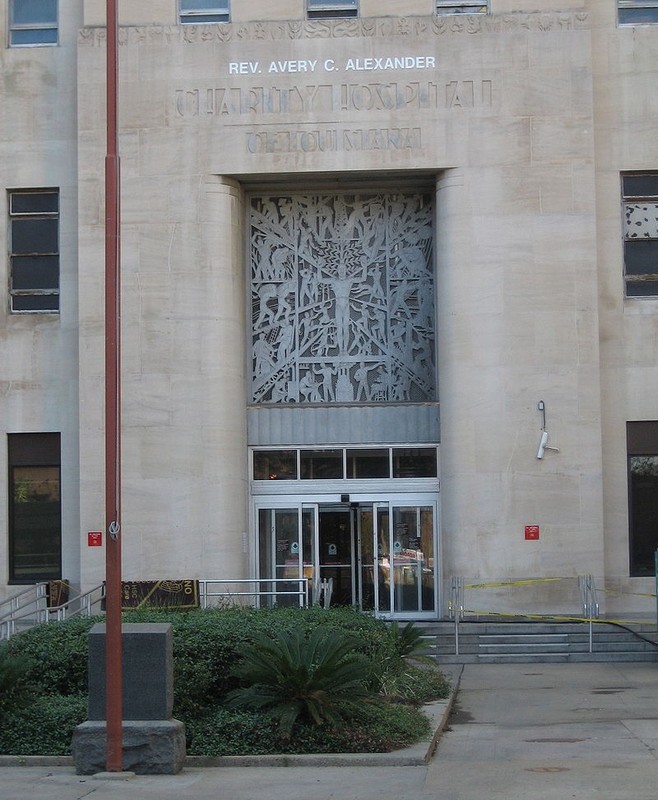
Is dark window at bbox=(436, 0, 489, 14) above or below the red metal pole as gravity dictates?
above

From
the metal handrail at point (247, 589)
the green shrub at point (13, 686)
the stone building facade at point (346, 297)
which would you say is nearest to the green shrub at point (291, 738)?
the green shrub at point (13, 686)

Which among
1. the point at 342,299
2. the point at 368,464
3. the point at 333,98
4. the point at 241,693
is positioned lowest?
the point at 241,693

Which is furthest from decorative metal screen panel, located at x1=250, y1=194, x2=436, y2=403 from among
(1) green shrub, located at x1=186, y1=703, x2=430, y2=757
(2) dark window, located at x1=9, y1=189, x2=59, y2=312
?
(1) green shrub, located at x1=186, y1=703, x2=430, y2=757

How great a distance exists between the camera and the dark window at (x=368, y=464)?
26875 mm

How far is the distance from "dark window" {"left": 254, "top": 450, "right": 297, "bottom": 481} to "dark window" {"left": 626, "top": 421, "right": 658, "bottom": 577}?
6.98m

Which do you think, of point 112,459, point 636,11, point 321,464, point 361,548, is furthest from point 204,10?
point 112,459

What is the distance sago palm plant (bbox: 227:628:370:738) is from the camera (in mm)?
13297

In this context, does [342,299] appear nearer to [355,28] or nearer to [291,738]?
[355,28]

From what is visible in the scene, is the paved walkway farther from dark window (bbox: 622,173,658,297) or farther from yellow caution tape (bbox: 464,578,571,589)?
dark window (bbox: 622,173,658,297)

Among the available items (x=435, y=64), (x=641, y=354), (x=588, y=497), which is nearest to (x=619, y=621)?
(x=588, y=497)

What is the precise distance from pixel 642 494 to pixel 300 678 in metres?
14.7

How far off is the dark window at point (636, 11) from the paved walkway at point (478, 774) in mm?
15618

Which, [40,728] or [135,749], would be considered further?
[40,728]

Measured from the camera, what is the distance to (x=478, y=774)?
12320 mm
